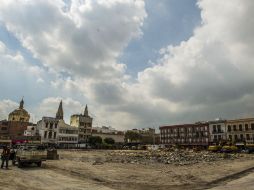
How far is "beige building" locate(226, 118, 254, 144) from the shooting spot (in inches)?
3088

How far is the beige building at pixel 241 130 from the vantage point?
78438 millimetres

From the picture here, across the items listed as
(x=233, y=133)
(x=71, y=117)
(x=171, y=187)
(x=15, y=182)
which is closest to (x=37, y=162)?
(x=15, y=182)

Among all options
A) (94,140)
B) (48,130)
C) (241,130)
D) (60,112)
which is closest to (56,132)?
(48,130)

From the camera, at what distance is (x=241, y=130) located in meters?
80.9

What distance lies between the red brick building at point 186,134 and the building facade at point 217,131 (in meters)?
1.87

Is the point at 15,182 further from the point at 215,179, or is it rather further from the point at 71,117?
the point at 71,117

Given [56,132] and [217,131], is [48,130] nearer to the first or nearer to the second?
[56,132]

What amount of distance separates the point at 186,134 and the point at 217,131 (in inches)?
535

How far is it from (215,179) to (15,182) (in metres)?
14.2

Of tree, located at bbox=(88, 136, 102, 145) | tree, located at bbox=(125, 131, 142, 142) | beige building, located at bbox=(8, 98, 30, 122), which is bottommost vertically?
tree, located at bbox=(88, 136, 102, 145)

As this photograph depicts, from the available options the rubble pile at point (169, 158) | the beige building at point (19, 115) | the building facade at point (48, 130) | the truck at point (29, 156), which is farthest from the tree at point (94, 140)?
the truck at point (29, 156)

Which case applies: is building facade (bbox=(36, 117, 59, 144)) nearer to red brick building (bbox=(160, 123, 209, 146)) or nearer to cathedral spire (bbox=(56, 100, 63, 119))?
cathedral spire (bbox=(56, 100, 63, 119))

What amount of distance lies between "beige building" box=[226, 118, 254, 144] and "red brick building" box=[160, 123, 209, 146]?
9871 mm

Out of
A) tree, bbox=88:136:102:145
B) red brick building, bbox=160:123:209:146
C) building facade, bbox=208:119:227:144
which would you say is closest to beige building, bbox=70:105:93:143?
tree, bbox=88:136:102:145
